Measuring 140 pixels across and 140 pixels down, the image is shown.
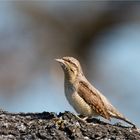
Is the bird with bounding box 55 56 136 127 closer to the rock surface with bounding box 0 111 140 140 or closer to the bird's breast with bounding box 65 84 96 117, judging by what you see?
the bird's breast with bounding box 65 84 96 117

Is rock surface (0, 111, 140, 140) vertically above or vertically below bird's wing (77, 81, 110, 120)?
below

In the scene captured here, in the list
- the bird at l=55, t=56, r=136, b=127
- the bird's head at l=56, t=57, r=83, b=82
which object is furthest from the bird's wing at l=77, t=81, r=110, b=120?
the bird's head at l=56, t=57, r=83, b=82

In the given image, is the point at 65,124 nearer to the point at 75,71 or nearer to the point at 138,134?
the point at 138,134

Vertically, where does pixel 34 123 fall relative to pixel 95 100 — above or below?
below

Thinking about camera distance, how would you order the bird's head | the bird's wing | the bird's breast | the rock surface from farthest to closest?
the bird's head → the bird's wing → the bird's breast → the rock surface

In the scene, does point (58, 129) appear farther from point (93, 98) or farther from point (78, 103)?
point (93, 98)

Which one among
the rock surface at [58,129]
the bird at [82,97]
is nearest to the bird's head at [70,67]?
the bird at [82,97]

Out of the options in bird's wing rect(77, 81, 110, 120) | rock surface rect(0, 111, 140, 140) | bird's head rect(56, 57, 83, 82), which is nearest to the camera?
rock surface rect(0, 111, 140, 140)

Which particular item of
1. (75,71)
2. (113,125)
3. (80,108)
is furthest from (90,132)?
(75,71)
